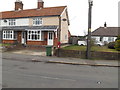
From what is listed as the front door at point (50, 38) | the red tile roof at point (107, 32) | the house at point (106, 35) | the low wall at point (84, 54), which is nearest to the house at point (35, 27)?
the front door at point (50, 38)

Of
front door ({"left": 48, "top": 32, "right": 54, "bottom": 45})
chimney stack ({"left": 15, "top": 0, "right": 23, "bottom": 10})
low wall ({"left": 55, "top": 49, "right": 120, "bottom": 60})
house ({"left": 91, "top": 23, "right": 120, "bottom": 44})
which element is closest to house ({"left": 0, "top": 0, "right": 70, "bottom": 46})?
front door ({"left": 48, "top": 32, "right": 54, "bottom": 45})

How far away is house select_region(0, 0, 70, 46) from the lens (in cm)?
2247

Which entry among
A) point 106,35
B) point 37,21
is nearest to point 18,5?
point 37,21

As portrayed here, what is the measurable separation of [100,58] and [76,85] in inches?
358

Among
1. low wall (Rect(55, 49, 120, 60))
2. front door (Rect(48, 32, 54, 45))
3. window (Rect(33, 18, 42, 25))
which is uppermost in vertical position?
window (Rect(33, 18, 42, 25))

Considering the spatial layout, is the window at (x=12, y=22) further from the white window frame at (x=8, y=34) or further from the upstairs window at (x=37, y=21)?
the upstairs window at (x=37, y=21)

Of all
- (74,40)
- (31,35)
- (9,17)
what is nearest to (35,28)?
(31,35)

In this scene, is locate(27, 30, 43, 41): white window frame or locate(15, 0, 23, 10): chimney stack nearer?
locate(27, 30, 43, 41): white window frame

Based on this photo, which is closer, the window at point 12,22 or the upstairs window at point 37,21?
the upstairs window at point 37,21

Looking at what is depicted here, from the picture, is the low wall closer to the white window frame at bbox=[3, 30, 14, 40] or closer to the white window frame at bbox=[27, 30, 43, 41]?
the white window frame at bbox=[27, 30, 43, 41]

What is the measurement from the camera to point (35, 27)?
2297 centimetres

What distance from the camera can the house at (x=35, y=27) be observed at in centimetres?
2247

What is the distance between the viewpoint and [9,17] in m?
26.7

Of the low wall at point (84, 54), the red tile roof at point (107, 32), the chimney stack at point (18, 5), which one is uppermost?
the chimney stack at point (18, 5)
